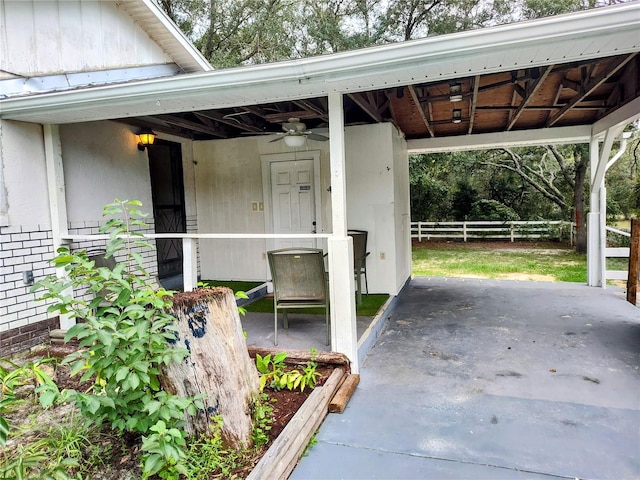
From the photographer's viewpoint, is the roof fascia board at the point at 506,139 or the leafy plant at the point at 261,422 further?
the roof fascia board at the point at 506,139

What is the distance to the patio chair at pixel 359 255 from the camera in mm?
5199

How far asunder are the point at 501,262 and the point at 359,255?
6.59m

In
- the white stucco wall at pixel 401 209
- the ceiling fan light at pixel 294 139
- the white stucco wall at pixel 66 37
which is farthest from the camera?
the white stucco wall at pixel 401 209

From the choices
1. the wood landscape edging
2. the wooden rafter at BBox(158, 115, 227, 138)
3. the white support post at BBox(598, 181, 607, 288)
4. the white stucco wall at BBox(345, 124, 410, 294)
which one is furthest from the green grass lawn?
the wood landscape edging

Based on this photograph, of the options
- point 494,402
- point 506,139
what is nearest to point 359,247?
point 494,402

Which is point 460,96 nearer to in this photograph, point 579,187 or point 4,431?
point 4,431

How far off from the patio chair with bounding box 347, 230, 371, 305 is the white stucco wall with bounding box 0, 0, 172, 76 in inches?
146

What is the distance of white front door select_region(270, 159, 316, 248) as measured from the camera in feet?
19.7

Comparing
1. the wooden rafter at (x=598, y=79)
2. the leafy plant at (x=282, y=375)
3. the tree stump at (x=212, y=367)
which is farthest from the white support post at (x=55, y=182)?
the wooden rafter at (x=598, y=79)

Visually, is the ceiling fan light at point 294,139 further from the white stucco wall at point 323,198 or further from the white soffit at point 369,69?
the white soffit at point 369,69

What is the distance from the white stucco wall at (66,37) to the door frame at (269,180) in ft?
7.27

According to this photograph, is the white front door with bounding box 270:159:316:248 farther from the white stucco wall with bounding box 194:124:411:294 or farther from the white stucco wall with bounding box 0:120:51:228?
the white stucco wall with bounding box 0:120:51:228

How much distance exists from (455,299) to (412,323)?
1428 mm

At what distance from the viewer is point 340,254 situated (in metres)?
3.22
